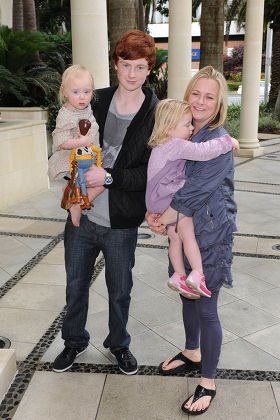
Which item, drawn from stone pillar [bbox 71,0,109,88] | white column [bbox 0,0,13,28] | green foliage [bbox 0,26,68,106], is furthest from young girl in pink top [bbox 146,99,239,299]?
white column [bbox 0,0,13,28]

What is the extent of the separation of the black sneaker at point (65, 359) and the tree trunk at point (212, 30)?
1034cm

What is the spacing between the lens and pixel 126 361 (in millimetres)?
3070

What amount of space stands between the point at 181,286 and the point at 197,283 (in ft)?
0.45

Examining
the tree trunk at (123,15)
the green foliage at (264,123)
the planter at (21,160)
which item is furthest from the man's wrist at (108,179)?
the green foliage at (264,123)

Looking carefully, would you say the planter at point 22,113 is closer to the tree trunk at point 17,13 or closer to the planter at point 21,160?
the planter at point 21,160

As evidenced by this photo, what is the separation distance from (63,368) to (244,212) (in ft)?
16.2

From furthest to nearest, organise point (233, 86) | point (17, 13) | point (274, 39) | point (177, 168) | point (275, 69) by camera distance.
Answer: point (233, 86), point (274, 39), point (275, 69), point (17, 13), point (177, 168)

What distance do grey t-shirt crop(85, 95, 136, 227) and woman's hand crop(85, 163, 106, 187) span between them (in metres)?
0.17

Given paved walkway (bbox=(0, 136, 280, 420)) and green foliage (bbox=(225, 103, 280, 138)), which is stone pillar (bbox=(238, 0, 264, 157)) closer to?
green foliage (bbox=(225, 103, 280, 138))

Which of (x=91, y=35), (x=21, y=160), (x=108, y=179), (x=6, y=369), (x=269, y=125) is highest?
(x=91, y=35)

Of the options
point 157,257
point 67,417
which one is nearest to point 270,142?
point 157,257

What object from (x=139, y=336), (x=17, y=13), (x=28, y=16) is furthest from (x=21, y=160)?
(x=17, y=13)

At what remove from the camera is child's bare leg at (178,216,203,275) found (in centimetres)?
251

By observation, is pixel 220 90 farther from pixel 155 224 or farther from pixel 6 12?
pixel 6 12
